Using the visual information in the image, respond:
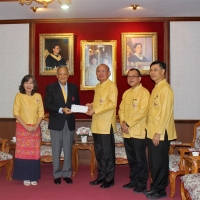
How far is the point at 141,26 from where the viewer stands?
705 cm

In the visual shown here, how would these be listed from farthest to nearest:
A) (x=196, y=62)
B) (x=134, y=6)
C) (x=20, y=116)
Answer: (x=196, y=62) < (x=134, y=6) < (x=20, y=116)

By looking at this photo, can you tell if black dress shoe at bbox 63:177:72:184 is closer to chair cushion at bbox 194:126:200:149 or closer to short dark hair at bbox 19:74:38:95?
short dark hair at bbox 19:74:38:95

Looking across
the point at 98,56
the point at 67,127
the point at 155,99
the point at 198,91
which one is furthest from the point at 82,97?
the point at 155,99

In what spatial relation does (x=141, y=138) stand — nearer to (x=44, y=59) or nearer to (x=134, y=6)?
(x=134, y=6)

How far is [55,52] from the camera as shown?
23.3ft

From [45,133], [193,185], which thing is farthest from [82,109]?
[193,185]

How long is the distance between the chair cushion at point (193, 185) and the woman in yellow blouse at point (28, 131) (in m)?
2.34

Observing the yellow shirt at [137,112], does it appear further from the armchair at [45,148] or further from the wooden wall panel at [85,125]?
the wooden wall panel at [85,125]

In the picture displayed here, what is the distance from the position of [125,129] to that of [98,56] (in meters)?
2.40

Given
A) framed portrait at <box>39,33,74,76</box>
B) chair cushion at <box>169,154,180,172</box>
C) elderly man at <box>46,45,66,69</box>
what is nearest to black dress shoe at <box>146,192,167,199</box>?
chair cushion at <box>169,154,180,172</box>

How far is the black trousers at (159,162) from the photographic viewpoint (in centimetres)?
462

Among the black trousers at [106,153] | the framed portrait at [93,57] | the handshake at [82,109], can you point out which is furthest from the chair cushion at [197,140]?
the framed portrait at [93,57]

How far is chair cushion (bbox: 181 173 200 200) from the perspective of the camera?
356 cm

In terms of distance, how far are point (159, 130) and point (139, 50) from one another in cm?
282
